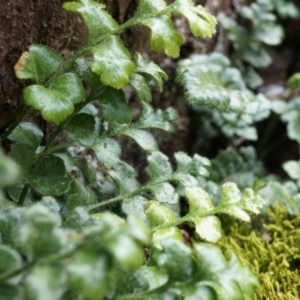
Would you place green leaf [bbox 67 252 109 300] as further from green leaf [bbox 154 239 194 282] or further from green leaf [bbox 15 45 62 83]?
green leaf [bbox 15 45 62 83]

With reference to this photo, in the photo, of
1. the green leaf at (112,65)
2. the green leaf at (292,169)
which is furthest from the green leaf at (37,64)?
the green leaf at (292,169)

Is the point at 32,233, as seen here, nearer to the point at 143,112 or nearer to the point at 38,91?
the point at 38,91

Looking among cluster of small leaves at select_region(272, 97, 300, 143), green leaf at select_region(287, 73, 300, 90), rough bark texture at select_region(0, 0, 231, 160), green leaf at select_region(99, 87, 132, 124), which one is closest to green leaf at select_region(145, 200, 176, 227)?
green leaf at select_region(99, 87, 132, 124)

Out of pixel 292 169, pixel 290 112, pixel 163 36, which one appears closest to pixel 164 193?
pixel 163 36

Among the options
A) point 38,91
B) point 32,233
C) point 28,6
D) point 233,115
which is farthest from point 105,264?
point 233,115

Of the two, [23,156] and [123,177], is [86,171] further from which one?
[23,156]

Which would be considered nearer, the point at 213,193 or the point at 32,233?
the point at 32,233

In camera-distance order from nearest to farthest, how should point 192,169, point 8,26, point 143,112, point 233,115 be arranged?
point 8,26
point 192,169
point 143,112
point 233,115
